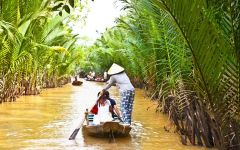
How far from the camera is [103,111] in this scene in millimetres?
7871

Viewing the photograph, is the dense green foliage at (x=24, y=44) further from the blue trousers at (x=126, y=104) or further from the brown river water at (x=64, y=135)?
the blue trousers at (x=126, y=104)

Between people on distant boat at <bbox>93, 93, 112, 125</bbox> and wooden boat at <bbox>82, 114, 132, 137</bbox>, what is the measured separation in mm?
150

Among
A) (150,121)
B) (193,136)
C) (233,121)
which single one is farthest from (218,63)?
(150,121)

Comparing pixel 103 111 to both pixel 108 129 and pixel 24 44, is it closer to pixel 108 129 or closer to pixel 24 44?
pixel 108 129

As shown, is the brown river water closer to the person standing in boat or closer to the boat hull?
the boat hull

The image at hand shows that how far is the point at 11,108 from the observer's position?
13.2 meters

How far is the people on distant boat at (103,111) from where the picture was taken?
779cm

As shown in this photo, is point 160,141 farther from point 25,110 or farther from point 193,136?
point 25,110

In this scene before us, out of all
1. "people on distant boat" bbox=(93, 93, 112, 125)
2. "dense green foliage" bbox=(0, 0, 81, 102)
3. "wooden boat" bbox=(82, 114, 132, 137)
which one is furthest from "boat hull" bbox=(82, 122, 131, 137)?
"dense green foliage" bbox=(0, 0, 81, 102)

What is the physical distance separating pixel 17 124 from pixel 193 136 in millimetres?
4818

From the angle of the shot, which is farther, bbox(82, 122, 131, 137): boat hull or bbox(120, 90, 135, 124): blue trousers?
bbox(120, 90, 135, 124): blue trousers

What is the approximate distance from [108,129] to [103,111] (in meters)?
0.46

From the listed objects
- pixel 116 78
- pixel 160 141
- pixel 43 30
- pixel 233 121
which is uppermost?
pixel 43 30

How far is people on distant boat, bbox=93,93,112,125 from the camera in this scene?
779cm
